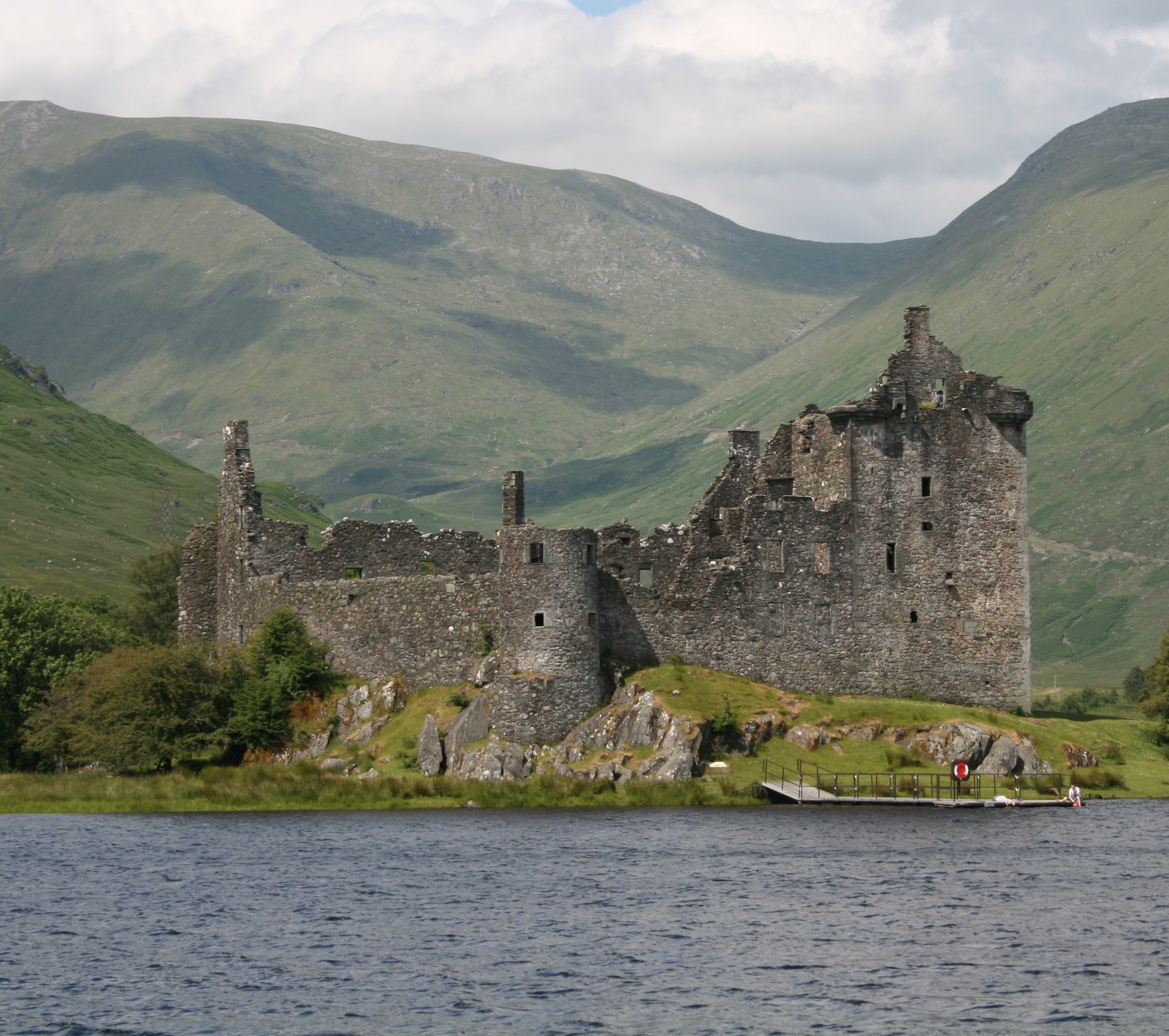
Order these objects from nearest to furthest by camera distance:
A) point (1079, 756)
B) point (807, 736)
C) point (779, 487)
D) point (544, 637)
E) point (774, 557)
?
point (544, 637)
point (807, 736)
point (1079, 756)
point (774, 557)
point (779, 487)

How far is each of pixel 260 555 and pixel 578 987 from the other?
134 ft

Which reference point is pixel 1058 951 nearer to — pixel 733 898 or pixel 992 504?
pixel 733 898

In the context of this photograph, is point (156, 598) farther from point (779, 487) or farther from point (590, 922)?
point (590, 922)

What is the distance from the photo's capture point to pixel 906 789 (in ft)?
217

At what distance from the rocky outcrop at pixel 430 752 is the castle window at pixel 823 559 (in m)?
16.2

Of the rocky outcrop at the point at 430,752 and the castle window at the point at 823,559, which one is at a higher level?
the castle window at the point at 823,559

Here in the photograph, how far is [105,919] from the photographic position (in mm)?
45969

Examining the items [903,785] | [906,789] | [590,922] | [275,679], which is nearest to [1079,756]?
[903,785]

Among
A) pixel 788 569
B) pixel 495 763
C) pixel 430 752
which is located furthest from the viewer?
pixel 788 569

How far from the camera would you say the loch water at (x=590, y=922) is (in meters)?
36.4

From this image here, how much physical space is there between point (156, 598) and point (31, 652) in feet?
67.6

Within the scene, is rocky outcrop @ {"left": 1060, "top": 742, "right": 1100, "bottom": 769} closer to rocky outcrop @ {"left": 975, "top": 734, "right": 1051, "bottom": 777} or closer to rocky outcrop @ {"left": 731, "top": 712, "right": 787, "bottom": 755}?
rocky outcrop @ {"left": 975, "top": 734, "right": 1051, "bottom": 777}

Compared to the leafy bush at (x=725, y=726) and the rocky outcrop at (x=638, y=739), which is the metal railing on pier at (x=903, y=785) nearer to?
the leafy bush at (x=725, y=726)

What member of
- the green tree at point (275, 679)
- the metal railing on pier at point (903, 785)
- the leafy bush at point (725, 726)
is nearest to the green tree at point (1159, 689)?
the metal railing on pier at point (903, 785)
